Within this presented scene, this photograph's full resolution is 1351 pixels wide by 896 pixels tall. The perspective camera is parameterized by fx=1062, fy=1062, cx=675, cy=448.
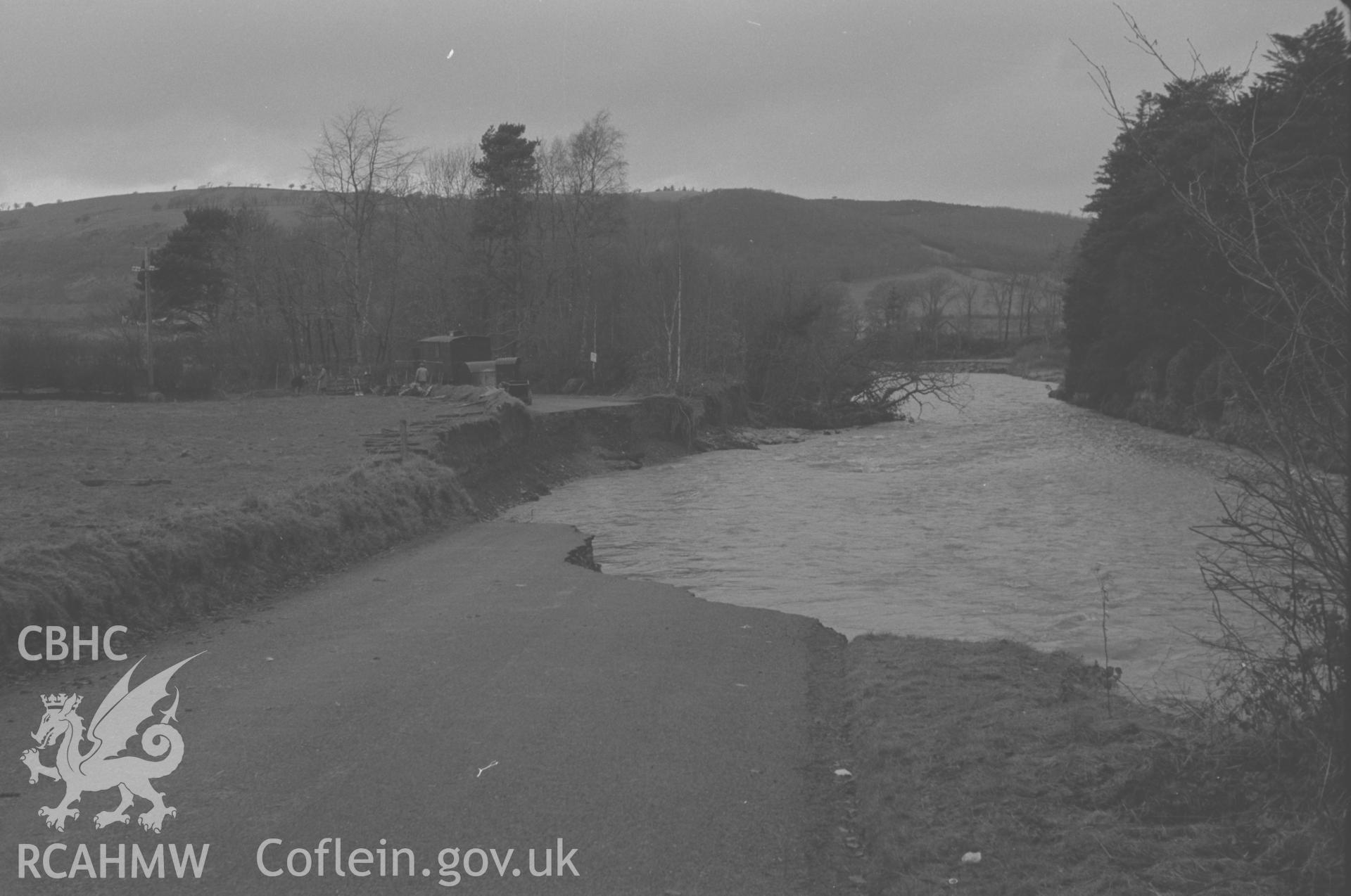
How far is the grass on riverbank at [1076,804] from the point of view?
14.0 feet

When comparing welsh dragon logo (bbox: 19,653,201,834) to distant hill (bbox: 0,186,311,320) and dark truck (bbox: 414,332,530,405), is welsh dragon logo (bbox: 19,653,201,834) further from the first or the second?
distant hill (bbox: 0,186,311,320)

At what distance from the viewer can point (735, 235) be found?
137750 mm

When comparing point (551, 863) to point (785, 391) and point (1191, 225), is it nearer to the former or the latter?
point (1191, 225)

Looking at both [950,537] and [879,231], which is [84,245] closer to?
[879,231]

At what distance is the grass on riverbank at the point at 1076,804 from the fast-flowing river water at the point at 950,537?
322 centimetres

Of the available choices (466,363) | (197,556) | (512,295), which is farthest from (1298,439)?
(512,295)

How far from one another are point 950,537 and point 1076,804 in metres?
13.6

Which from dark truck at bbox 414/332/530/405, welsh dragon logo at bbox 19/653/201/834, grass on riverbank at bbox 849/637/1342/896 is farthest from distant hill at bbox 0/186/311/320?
grass on riverbank at bbox 849/637/1342/896

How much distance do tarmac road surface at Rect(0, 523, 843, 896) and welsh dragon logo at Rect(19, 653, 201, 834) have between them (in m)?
0.07

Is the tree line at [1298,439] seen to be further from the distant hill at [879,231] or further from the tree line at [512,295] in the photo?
the distant hill at [879,231]

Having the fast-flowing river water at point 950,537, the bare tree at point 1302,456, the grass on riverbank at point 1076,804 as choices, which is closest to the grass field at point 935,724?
the grass on riverbank at point 1076,804

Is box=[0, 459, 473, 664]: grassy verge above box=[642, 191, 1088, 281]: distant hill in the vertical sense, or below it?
below

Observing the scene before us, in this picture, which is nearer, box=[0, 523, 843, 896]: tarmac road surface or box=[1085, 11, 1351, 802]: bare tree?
box=[1085, 11, 1351, 802]: bare tree

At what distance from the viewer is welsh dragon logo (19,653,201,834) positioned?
5559 millimetres
